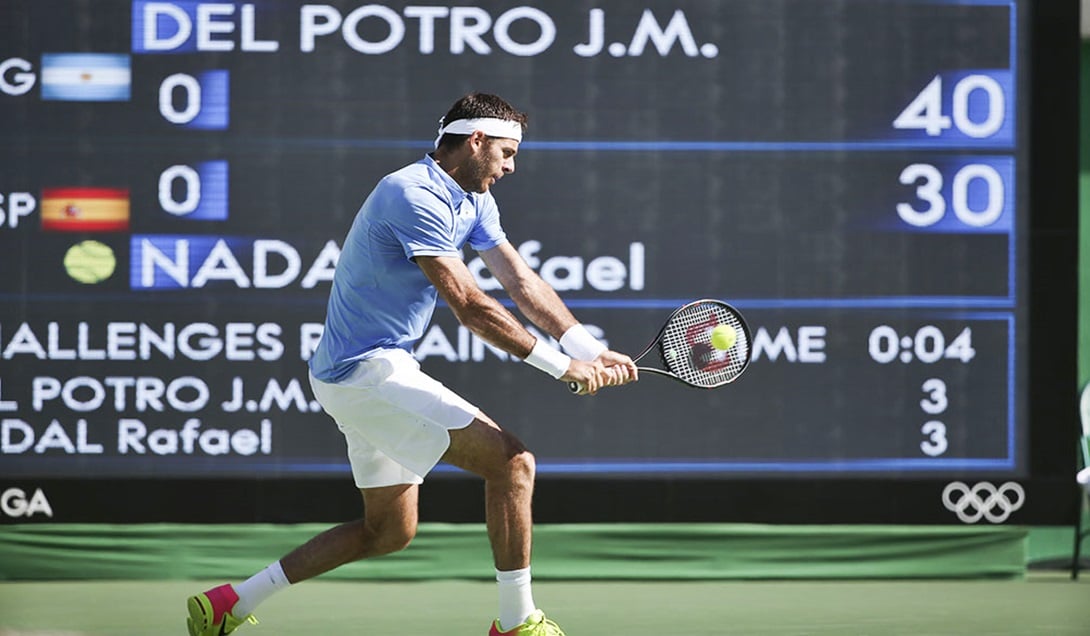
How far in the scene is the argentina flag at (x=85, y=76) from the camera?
584 centimetres

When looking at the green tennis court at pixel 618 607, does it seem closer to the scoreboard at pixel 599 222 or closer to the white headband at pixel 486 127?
the scoreboard at pixel 599 222

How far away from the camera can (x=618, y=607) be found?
217 inches

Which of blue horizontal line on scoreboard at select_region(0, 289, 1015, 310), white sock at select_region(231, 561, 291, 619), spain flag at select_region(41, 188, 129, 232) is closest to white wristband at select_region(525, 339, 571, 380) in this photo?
white sock at select_region(231, 561, 291, 619)

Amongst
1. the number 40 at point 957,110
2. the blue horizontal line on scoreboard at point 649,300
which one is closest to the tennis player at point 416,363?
the blue horizontal line on scoreboard at point 649,300

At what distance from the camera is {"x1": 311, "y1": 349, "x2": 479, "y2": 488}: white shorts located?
13.7 ft

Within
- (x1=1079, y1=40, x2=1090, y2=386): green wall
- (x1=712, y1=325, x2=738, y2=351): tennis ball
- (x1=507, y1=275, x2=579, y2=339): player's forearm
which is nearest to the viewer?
(x1=507, y1=275, x2=579, y2=339): player's forearm

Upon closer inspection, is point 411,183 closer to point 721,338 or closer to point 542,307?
point 542,307

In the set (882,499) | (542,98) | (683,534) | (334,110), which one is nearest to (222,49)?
(334,110)

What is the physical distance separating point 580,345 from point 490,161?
1.76ft

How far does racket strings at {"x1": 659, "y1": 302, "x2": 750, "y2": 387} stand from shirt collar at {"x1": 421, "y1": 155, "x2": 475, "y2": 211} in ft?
2.36

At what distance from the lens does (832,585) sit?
6066 millimetres

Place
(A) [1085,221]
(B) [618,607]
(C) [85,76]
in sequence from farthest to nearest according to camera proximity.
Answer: (A) [1085,221], (C) [85,76], (B) [618,607]

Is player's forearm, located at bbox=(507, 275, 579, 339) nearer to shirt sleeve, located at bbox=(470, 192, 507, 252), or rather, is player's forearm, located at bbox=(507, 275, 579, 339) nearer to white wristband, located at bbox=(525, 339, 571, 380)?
shirt sleeve, located at bbox=(470, 192, 507, 252)

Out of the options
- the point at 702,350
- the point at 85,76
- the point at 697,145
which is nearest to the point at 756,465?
the point at 697,145
